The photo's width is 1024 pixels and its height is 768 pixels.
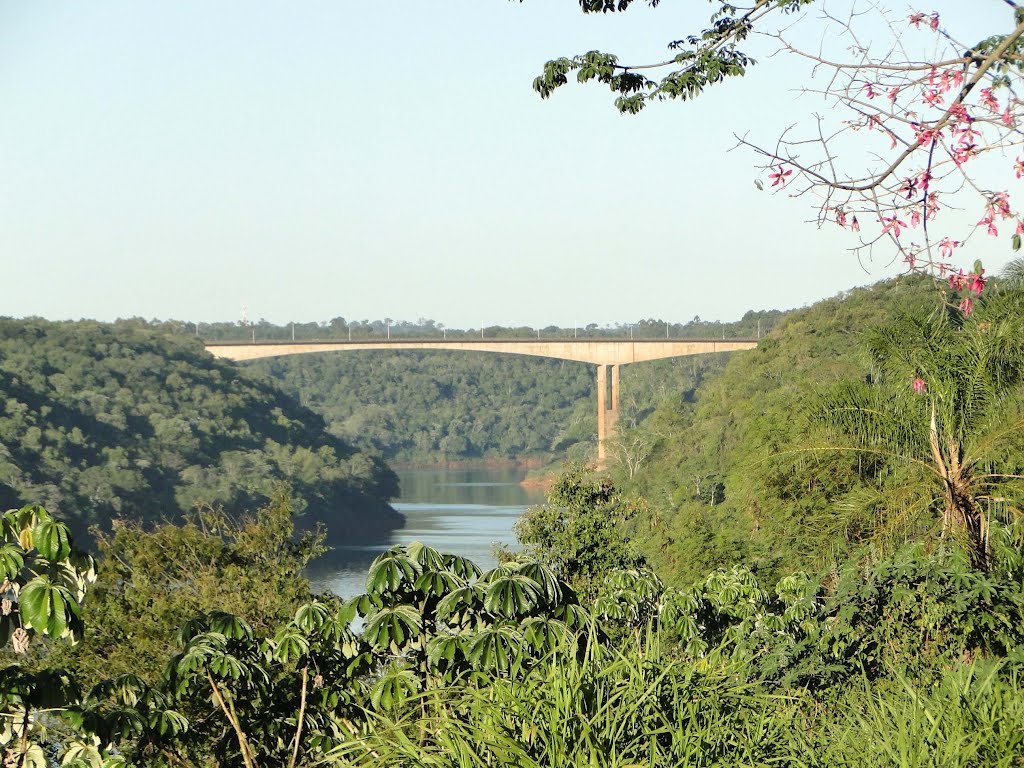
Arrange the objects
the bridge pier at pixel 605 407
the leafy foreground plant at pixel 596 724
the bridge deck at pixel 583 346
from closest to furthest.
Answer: the leafy foreground plant at pixel 596 724, the bridge pier at pixel 605 407, the bridge deck at pixel 583 346

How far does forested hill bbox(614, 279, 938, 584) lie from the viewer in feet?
49.0

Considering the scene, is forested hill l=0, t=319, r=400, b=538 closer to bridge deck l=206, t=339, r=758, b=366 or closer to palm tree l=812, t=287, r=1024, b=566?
bridge deck l=206, t=339, r=758, b=366

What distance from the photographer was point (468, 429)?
317 ft

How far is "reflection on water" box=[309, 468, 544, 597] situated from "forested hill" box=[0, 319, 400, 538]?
2990 millimetres

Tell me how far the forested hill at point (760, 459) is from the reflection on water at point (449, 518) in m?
5.32

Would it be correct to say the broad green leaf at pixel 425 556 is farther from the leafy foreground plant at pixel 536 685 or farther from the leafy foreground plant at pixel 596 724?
the leafy foreground plant at pixel 596 724

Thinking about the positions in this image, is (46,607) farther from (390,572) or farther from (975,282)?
(975,282)

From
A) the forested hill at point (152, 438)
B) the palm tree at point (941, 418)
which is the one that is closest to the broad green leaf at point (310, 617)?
the palm tree at point (941, 418)

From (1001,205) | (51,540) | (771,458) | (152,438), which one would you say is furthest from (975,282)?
(152,438)

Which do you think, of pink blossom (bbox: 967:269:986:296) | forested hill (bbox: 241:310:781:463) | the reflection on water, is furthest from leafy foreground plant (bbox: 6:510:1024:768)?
forested hill (bbox: 241:310:781:463)

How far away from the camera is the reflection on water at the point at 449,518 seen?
40312 millimetres

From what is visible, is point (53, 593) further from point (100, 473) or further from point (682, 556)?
point (100, 473)

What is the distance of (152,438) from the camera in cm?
5619

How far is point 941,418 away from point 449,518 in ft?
154
